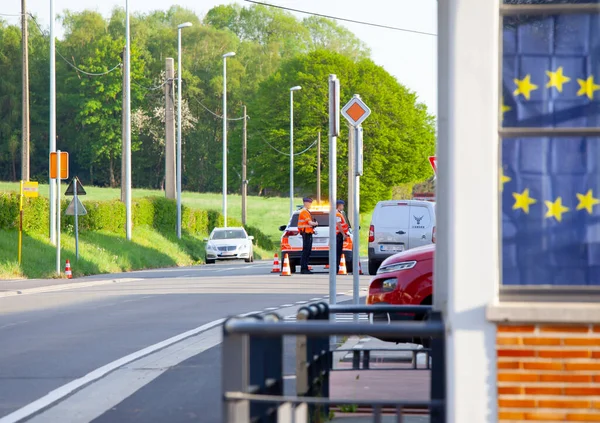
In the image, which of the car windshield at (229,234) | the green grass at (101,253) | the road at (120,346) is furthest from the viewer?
the car windshield at (229,234)

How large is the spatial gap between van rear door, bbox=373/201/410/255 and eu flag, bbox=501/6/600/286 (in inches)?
1013

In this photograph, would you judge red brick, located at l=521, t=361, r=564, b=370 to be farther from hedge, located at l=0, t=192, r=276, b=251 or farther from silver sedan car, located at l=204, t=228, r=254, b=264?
silver sedan car, located at l=204, t=228, r=254, b=264

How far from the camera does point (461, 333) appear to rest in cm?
565

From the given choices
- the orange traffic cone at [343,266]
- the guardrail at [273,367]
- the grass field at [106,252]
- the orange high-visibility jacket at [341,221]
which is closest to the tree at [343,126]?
the grass field at [106,252]

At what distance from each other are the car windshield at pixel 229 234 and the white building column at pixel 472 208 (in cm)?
4318

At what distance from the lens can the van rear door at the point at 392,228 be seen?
3172 centimetres

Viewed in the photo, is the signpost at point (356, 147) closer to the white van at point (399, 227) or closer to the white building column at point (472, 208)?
the white building column at point (472, 208)

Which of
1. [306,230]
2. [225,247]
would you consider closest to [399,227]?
[306,230]

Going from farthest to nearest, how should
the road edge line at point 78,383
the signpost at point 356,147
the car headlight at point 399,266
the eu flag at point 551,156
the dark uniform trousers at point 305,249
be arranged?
the dark uniform trousers at point 305,249
the signpost at point 356,147
the car headlight at point 399,266
the road edge line at point 78,383
the eu flag at point 551,156

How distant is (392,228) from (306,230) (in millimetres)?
2186

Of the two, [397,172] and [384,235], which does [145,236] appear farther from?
[397,172]

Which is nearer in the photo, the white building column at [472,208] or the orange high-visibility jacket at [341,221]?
the white building column at [472,208]

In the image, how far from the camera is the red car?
1205 cm

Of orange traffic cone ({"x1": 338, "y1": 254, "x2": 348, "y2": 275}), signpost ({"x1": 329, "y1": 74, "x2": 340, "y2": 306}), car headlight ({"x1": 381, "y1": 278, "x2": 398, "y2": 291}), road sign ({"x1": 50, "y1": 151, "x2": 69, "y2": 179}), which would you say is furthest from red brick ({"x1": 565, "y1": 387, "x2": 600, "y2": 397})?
road sign ({"x1": 50, "y1": 151, "x2": 69, "y2": 179})
